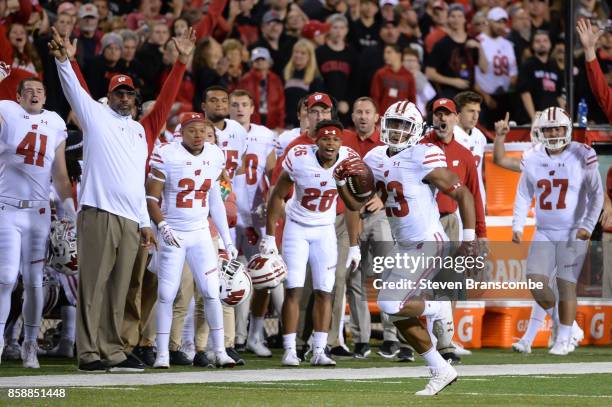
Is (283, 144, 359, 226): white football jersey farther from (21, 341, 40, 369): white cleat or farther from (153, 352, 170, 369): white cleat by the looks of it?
(21, 341, 40, 369): white cleat

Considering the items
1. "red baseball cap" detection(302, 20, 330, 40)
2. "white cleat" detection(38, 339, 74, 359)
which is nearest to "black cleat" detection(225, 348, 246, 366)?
"white cleat" detection(38, 339, 74, 359)

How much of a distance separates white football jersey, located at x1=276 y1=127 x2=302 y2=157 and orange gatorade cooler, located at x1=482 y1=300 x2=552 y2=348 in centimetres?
245

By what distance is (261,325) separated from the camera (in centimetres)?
1217

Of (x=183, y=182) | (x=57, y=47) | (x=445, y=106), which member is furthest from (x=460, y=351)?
(x=57, y=47)

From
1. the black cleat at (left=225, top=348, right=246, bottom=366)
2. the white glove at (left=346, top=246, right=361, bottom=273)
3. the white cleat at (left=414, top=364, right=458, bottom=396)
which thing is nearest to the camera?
the white cleat at (left=414, top=364, right=458, bottom=396)

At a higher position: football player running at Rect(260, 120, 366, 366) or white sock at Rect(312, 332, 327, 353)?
football player running at Rect(260, 120, 366, 366)

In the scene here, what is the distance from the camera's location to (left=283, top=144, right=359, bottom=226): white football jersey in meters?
11.0

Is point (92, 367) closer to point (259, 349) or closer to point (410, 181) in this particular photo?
point (259, 349)

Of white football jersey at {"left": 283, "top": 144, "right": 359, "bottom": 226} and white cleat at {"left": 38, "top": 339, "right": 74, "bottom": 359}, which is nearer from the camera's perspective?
white football jersey at {"left": 283, "top": 144, "right": 359, "bottom": 226}

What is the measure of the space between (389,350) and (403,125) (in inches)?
115

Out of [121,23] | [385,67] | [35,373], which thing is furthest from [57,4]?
[35,373]

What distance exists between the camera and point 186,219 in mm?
10578

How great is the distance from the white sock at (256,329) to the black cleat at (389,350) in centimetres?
105

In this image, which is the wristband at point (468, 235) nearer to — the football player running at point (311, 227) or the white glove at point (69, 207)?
the football player running at point (311, 227)
